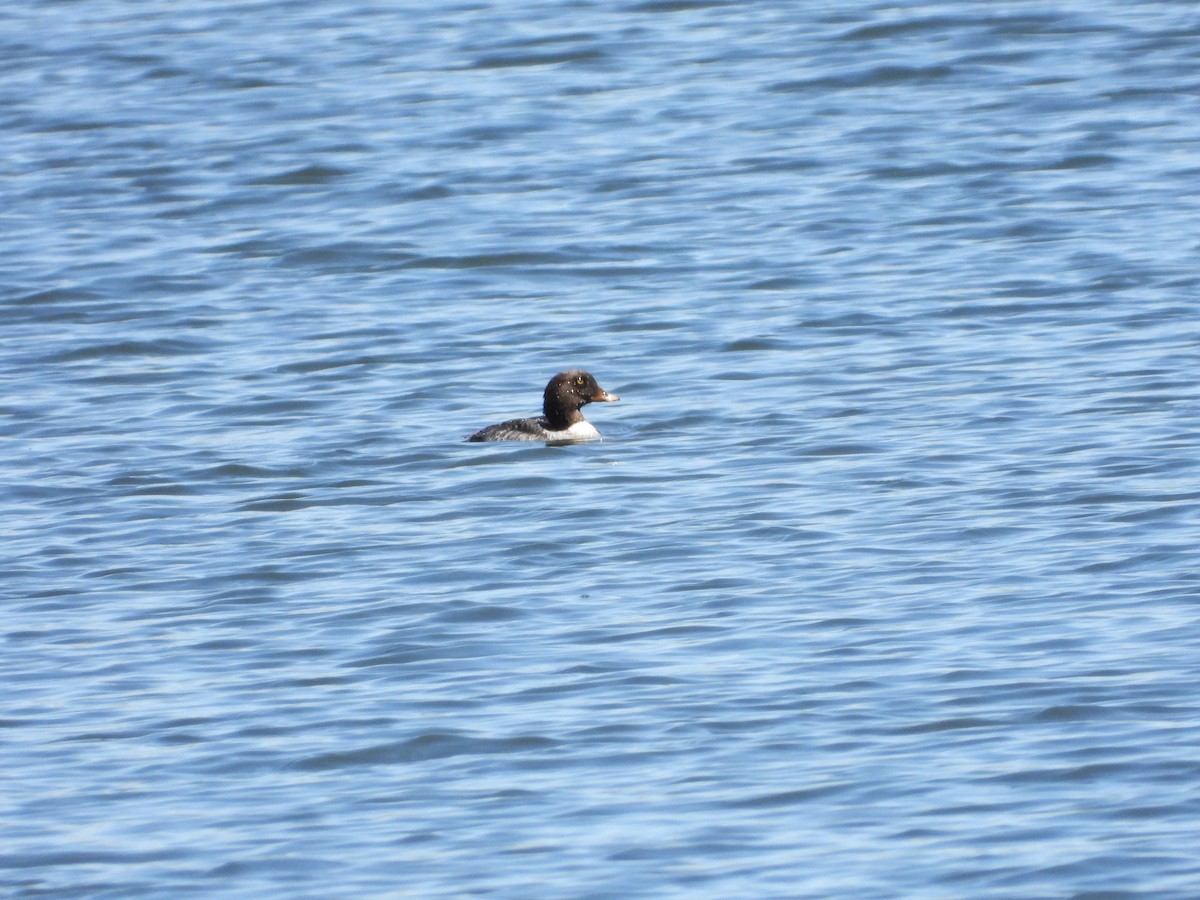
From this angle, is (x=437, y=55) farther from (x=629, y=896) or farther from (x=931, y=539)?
(x=629, y=896)

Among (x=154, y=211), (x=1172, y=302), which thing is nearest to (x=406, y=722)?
(x=1172, y=302)

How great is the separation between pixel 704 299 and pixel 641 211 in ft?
11.7

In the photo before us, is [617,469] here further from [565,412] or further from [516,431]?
[565,412]

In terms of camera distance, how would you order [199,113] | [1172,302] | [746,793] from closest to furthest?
[746,793] → [1172,302] → [199,113]

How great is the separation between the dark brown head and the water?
1.20 ft

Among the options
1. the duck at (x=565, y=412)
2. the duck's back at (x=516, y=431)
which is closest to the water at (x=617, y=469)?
the duck's back at (x=516, y=431)

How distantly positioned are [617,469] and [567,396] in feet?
3.73

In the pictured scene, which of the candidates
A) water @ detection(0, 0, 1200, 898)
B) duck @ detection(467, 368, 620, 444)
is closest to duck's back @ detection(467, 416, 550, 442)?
duck @ detection(467, 368, 620, 444)

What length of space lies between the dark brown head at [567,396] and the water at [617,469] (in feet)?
1.20

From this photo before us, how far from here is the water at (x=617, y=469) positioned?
8.03 meters

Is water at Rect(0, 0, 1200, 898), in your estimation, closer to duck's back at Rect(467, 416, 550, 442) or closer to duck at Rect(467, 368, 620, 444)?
duck's back at Rect(467, 416, 550, 442)

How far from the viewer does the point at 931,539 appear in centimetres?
1133

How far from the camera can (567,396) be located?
14695 millimetres

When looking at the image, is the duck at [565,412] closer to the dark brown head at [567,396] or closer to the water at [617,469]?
the dark brown head at [567,396]
